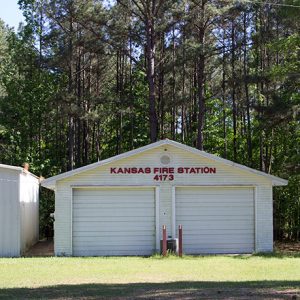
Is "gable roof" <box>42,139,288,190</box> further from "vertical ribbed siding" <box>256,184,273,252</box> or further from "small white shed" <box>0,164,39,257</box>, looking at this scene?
"small white shed" <box>0,164,39,257</box>

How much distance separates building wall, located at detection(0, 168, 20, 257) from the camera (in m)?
19.5

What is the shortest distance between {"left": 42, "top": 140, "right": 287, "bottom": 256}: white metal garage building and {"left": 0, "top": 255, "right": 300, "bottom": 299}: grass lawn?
51.3 inches

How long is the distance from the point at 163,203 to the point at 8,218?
5.19 meters

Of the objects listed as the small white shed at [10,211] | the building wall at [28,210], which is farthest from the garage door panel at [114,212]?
the building wall at [28,210]

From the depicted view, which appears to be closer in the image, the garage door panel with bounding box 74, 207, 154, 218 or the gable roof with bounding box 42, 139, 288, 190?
the gable roof with bounding box 42, 139, 288, 190

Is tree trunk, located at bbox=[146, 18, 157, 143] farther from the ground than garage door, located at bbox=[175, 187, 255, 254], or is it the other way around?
tree trunk, located at bbox=[146, 18, 157, 143]

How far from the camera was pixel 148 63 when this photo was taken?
32094 millimetres

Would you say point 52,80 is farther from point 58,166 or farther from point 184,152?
point 184,152

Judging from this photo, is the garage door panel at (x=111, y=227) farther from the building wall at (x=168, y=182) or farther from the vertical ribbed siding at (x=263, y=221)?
the vertical ribbed siding at (x=263, y=221)

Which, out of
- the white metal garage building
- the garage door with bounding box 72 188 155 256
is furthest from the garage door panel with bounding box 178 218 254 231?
the garage door with bounding box 72 188 155 256

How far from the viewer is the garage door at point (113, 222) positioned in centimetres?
1992

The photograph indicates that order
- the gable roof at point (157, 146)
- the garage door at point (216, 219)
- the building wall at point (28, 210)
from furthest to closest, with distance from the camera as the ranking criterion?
the building wall at point (28, 210), the garage door at point (216, 219), the gable roof at point (157, 146)

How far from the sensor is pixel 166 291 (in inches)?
389

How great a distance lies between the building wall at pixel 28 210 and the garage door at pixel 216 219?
5.57 metres
